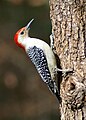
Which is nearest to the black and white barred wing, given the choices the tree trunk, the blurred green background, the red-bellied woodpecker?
the red-bellied woodpecker

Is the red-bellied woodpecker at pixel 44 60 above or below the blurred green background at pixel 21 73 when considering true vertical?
above

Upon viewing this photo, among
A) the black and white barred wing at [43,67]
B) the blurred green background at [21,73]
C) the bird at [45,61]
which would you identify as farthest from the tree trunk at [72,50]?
the blurred green background at [21,73]

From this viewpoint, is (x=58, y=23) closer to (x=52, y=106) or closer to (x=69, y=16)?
(x=69, y=16)

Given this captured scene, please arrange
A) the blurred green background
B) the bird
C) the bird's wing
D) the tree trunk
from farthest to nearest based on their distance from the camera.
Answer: the blurred green background, the bird's wing, the bird, the tree trunk

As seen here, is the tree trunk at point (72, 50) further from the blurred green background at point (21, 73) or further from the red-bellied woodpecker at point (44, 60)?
the blurred green background at point (21, 73)

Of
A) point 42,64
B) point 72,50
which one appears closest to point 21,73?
point 42,64

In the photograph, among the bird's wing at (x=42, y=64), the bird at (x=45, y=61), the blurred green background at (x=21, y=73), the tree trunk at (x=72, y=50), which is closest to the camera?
the tree trunk at (x=72, y=50)

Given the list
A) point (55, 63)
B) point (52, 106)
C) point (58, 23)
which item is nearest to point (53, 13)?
point (58, 23)

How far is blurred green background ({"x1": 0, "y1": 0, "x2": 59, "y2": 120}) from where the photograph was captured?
387 inches

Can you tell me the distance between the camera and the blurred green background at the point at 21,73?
9.83 metres

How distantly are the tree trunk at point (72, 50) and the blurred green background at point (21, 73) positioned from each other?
4441 mm

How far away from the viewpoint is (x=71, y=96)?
4.95 meters

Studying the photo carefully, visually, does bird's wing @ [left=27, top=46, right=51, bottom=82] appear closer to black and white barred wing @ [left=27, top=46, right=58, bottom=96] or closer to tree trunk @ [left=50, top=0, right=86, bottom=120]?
black and white barred wing @ [left=27, top=46, right=58, bottom=96]

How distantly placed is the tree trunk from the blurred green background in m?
4.44
